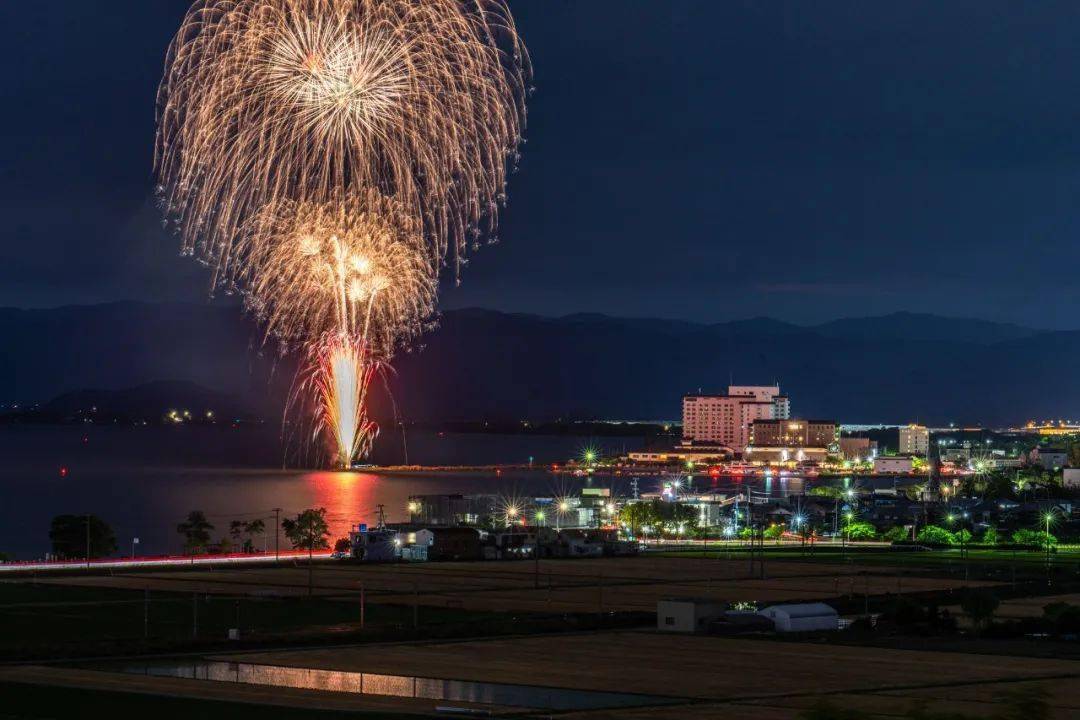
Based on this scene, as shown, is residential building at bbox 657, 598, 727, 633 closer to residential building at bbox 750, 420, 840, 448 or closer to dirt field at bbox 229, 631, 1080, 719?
dirt field at bbox 229, 631, 1080, 719

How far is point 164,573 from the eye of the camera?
37594mm

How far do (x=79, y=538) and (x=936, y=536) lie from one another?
98.8 ft

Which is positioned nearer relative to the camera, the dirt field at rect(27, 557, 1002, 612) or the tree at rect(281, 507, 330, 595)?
the dirt field at rect(27, 557, 1002, 612)

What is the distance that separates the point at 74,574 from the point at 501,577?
399 inches

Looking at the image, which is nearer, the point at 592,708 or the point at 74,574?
the point at 592,708

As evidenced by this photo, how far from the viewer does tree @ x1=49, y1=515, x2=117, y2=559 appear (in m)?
51.3

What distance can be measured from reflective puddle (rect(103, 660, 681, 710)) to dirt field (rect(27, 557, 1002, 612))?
28.2 ft

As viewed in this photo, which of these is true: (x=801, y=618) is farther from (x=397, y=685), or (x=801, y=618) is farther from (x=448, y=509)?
(x=448, y=509)

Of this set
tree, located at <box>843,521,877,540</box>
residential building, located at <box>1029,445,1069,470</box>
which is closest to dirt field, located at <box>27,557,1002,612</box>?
tree, located at <box>843,521,877,540</box>

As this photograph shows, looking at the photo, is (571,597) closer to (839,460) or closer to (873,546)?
(873,546)

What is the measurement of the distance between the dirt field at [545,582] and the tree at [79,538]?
42.5ft

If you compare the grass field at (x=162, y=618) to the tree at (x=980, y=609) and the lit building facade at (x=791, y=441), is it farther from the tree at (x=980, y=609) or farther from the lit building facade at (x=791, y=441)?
the lit building facade at (x=791, y=441)

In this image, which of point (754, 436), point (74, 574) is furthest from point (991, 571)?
point (754, 436)

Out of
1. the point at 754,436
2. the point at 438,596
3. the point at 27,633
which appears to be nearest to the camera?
the point at 27,633
